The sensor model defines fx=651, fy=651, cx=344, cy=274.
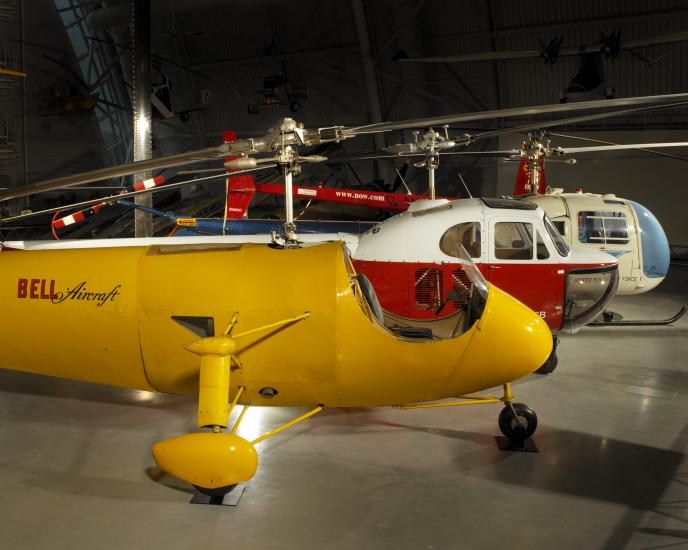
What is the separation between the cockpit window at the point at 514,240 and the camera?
6637mm

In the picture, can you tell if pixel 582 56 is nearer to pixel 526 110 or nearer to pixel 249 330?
pixel 526 110

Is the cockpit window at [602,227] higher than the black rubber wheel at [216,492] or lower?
higher

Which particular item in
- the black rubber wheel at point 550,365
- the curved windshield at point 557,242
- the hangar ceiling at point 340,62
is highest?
the hangar ceiling at point 340,62

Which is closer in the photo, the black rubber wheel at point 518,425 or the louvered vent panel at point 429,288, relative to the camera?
the black rubber wheel at point 518,425

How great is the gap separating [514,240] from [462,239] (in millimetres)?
537

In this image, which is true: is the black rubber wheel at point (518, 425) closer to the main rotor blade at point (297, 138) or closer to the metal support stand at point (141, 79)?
the main rotor blade at point (297, 138)

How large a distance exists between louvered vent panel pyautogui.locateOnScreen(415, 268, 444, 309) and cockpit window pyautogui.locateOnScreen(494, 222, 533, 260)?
2.27 feet

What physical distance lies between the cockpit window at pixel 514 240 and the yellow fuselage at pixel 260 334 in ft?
7.58

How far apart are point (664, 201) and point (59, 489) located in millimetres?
17001

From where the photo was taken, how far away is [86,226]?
1535 centimetres

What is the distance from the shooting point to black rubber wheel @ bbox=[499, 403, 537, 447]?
15.9 feet

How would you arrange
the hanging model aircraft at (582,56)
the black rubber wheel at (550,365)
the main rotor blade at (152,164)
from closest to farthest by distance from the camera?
the main rotor blade at (152,164) < the black rubber wheel at (550,365) < the hanging model aircraft at (582,56)

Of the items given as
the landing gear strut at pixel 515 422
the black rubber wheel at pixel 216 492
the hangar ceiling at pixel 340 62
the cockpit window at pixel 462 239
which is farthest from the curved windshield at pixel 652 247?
the black rubber wheel at pixel 216 492

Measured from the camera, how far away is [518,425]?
15.9 ft
